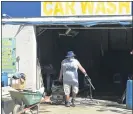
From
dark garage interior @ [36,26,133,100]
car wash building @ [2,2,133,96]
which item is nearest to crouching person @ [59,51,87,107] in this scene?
car wash building @ [2,2,133,96]

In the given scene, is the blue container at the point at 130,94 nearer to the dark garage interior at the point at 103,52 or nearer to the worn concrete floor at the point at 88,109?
the worn concrete floor at the point at 88,109

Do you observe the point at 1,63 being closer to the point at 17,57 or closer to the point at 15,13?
the point at 17,57

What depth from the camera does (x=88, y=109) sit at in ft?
39.4

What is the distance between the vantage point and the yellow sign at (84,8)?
1282cm

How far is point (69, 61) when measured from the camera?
12414 millimetres

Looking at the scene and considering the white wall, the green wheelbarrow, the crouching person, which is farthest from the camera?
the white wall

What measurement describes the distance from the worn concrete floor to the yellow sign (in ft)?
9.69

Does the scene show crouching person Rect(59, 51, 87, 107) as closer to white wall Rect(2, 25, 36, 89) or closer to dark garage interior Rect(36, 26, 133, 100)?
white wall Rect(2, 25, 36, 89)

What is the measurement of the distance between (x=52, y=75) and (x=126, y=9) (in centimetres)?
447

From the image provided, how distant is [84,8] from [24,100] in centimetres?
442

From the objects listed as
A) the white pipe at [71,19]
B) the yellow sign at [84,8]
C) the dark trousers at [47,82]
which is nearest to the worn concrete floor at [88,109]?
the dark trousers at [47,82]

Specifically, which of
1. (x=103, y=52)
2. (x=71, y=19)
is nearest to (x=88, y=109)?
(x=71, y=19)

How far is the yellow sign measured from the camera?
12820 mm

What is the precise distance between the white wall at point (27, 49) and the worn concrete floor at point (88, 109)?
1.41 m
